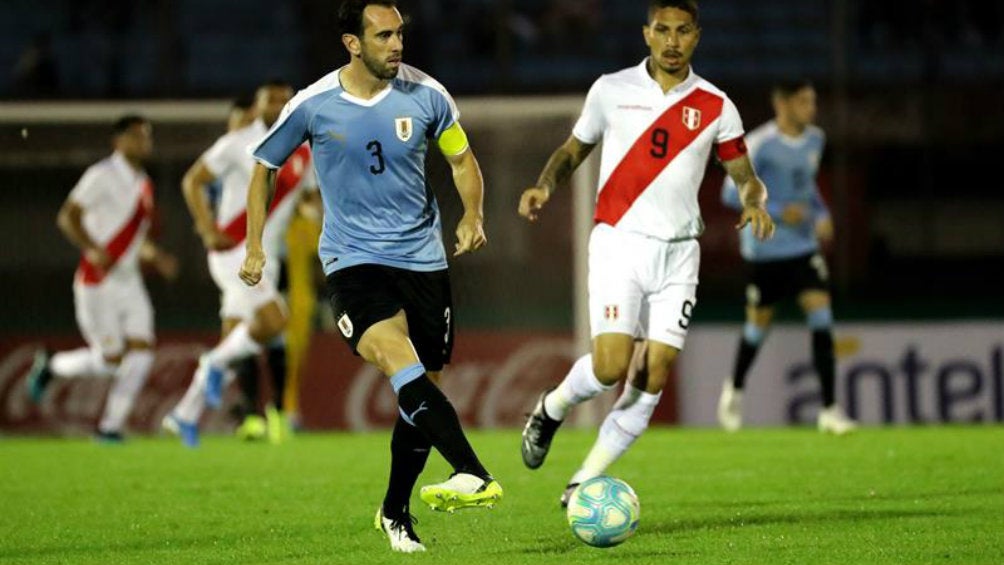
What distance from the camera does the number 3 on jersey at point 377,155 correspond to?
712 centimetres

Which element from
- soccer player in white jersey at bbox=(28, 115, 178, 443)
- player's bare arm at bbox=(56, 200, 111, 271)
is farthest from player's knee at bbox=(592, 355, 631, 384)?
player's bare arm at bbox=(56, 200, 111, 271)

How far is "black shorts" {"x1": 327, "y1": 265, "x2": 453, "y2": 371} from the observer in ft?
23.0

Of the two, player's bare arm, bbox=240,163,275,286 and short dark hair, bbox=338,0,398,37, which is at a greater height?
short dark hair, bbox=338,0,398,37

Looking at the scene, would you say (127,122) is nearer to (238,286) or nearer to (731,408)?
A: (238,286)

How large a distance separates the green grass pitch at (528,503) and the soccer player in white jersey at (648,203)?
589mm

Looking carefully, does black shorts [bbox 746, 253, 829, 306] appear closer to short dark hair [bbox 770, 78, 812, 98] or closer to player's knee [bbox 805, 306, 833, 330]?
player's knee [bbox 805, 306, 833, 330]

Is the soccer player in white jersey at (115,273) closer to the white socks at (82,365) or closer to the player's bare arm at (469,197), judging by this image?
the white socks at (82,365)

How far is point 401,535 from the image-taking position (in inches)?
283

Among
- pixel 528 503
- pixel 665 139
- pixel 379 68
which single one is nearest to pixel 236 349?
pixel 528 503

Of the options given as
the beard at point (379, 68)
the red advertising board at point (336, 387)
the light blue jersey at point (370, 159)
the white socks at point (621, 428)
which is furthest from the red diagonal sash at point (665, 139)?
the red advertising board at point (336, 387)

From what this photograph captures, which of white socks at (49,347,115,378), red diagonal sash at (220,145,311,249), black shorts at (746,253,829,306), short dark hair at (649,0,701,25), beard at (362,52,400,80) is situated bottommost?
white socks at (49,347,115,378)

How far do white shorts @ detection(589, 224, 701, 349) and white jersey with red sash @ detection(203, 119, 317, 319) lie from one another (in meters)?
5.23

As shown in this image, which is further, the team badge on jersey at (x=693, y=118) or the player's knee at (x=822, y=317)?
the player's knee at (x=822, y=317)

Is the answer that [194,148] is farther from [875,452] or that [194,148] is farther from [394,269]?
[394,269]
